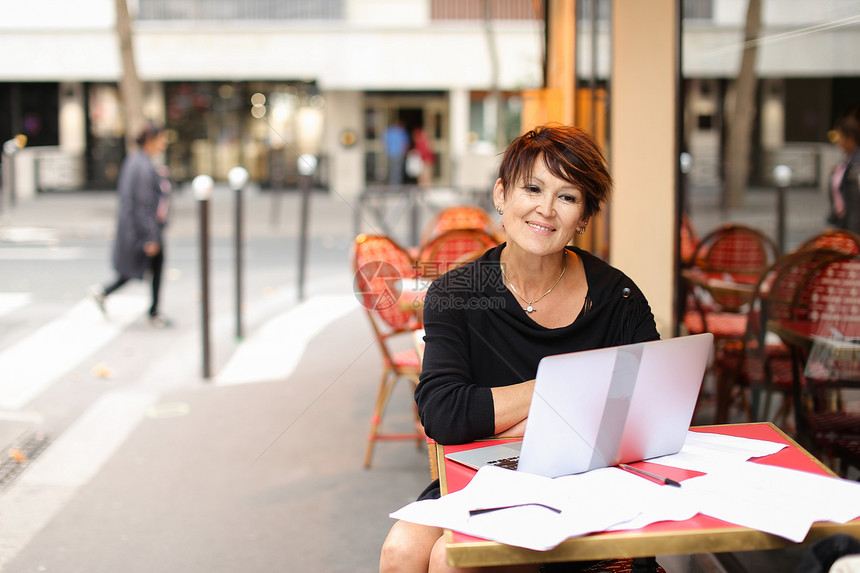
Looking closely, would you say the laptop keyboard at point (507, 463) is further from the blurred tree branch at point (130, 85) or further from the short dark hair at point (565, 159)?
the blurred tree branch at point (130, 85)

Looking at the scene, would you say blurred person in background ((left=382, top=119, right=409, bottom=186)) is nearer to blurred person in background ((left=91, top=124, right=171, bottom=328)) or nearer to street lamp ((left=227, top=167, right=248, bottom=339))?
blurred person in background ((left=91, top=124, right=171, bottom=328))

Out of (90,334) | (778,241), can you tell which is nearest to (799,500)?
(90,334)

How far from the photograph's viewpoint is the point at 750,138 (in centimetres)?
2103

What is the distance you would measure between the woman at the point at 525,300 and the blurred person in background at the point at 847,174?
8.24 feet

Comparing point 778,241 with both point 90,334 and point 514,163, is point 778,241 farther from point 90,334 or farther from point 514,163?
point 514,163

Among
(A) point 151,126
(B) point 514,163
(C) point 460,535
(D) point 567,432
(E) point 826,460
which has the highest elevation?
(A) point 151,126

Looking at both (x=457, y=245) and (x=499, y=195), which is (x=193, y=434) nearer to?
(x=457, y=245)

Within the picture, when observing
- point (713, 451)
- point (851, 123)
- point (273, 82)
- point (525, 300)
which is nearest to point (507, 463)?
point (713, 451)

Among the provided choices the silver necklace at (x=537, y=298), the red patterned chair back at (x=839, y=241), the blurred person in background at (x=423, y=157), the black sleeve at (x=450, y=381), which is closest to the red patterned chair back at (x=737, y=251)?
the red patterned chair back at (x=839, y=241)

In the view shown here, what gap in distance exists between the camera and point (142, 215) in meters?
7.32

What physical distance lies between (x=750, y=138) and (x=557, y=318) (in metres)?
20.4

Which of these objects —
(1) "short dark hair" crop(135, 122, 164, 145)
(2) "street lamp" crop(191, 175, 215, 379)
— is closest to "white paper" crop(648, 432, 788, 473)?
(2) "street lamp" crop(191, 175, 215, 379)

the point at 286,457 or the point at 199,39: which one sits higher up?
the point at 199,39

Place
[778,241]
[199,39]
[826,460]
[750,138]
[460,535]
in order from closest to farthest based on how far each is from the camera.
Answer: [460,535] < [826,460] < [778,241] < [750,138] < [199,39]
